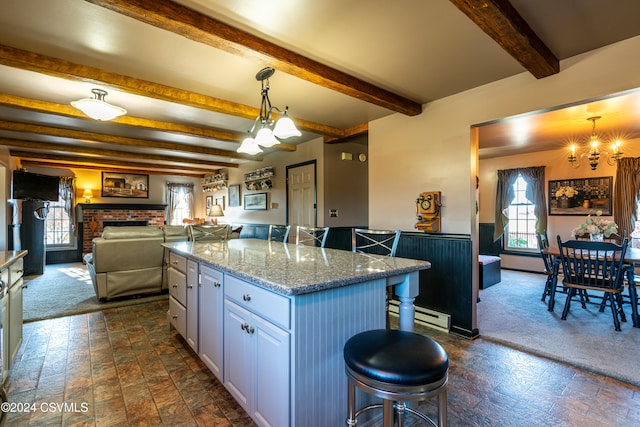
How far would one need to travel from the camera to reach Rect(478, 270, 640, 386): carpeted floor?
236 centimetres

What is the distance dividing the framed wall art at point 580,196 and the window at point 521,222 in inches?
16.3

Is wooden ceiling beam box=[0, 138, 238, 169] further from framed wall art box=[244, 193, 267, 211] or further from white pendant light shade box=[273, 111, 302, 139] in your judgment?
white pendant light shade box=[273, 111, 302, 139]

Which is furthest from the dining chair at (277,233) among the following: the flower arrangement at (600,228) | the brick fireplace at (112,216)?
the brick fireplace at (112,216)

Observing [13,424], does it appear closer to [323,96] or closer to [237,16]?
[237,16]

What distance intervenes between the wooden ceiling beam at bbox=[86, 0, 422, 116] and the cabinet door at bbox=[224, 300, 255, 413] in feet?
5.53

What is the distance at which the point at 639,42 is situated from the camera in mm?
2055

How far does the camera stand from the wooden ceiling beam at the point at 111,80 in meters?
2.21

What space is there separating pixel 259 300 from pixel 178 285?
59.0 inches

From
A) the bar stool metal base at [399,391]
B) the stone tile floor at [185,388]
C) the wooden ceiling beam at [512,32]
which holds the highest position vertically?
the wooden ceiling beam at [512,32]

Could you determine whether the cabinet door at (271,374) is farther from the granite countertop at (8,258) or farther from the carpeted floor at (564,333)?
the carpeted floor at (564,333)

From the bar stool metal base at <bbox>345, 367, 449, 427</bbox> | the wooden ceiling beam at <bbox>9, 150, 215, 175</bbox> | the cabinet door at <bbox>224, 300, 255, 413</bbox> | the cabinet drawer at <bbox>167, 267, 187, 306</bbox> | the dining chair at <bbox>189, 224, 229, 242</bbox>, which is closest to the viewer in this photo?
the bar stool metal base at <bbox>345, 367, 449, 427</bbox>

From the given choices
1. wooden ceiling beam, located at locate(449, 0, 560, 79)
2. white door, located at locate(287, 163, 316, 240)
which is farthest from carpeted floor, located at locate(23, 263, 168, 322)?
wooden ceiling beam, located at locate(449, 0, 560, 79)

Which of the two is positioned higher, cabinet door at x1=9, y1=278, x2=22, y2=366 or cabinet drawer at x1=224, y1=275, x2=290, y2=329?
cabinet drawer at x1=224, y1=275, x2=290, y2=329

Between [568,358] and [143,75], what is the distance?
438 centimetres
